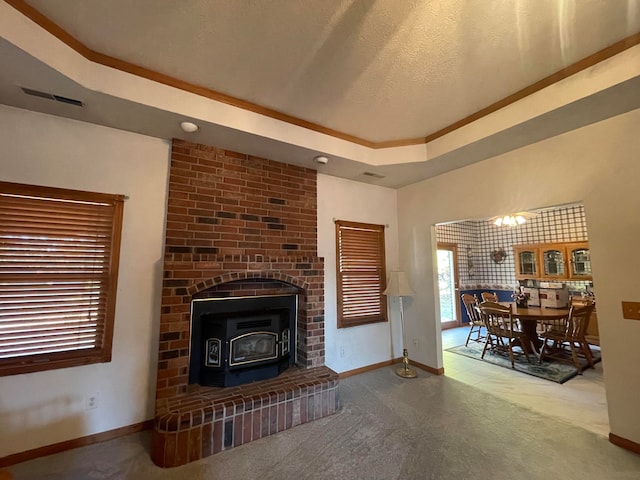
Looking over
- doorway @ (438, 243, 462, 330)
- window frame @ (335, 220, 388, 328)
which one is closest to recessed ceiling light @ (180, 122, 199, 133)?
window frame @ (335, 220, 388, 328)

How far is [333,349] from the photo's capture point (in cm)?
347

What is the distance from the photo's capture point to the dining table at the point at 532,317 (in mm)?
3912

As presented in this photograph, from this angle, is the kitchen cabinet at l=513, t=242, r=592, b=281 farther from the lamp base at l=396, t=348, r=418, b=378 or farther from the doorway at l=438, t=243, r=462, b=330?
the lamp base at l=396, t=348, r=418, b=378

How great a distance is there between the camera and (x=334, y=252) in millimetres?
3611

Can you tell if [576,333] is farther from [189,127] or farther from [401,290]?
[189,127]

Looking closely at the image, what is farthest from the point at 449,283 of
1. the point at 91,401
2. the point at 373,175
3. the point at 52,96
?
the point at 52,96

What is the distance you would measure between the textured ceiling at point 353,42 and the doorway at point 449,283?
186 inches

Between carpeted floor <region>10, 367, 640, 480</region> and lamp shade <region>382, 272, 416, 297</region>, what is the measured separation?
4.44 feet

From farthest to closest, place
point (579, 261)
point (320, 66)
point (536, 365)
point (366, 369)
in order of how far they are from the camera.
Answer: point (579, 261)
point (536, 365)
point (366, 369)
point (320, 66)

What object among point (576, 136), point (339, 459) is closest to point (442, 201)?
point (576, 136)

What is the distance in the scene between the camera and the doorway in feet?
21.5

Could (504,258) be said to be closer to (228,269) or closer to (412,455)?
(412,455)

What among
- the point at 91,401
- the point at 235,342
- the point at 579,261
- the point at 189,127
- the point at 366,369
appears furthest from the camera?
the point at 579,261

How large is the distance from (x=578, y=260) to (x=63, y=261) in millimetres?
8019
